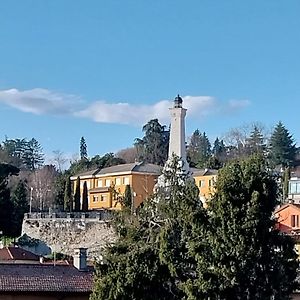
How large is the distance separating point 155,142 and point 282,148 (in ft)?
56.6

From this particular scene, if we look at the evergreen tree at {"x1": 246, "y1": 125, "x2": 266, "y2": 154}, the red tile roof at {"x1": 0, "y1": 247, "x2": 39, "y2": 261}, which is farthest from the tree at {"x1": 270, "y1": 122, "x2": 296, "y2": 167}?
the red tile roof at {"x1": 0, "y1": 247, "x2": 39, "y2": 261}

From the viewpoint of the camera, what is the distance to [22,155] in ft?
452

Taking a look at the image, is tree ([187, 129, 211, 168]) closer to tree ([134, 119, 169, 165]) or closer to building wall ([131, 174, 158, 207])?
tree ([134, 119, 169, 165])

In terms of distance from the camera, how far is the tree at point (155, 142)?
362ft

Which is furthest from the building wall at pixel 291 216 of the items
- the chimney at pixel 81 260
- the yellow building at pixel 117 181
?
the yellow building at pixel 117 181

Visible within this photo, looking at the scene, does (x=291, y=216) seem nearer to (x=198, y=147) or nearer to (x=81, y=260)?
(x=81, y=260)

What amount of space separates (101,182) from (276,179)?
6091 centimetres

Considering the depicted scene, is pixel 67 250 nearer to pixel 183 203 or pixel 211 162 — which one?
pixel 211 162

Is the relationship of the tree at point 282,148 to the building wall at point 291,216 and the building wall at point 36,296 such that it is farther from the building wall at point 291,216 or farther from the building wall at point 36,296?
the building wall at point 36,296

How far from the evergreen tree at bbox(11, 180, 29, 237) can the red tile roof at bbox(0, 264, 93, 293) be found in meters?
41.4

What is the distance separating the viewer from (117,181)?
90000 millimetres

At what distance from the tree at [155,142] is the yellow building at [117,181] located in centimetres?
1781

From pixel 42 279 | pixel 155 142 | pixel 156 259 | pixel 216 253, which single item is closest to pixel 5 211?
pixel 155 142

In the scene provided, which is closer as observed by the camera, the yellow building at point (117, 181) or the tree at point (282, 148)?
the yellow building at point (117, 181)
